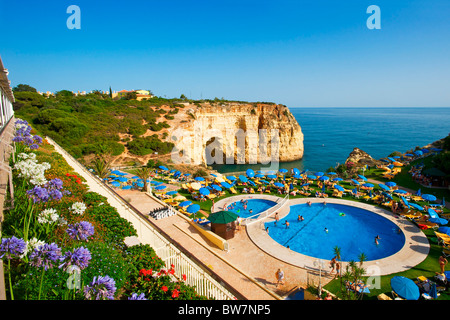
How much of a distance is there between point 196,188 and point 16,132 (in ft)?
44.6

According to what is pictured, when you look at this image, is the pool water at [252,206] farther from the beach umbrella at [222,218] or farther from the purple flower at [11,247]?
the purple flower at [11,247]

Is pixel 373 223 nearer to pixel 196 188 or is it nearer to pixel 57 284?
pixel 196 188

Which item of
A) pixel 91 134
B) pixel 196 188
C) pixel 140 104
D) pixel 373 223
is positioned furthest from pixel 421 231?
pixel 140 104

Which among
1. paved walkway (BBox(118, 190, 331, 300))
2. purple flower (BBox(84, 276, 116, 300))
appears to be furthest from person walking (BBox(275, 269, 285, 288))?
purple flower (BBox(84, 276, 116, 300))

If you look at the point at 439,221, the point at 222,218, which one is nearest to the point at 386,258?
the point at 439,221

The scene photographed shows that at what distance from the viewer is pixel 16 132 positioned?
40.2 feet

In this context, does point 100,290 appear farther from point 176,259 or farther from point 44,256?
point 176,259

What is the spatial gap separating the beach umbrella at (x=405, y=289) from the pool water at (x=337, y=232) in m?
3.83

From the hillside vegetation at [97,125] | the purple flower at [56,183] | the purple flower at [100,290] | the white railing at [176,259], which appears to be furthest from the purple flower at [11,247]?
the hillside vegetation at [97,125]

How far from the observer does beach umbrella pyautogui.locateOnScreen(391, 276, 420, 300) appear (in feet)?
31.2

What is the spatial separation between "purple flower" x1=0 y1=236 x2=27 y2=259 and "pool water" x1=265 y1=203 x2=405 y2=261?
13.9 meters

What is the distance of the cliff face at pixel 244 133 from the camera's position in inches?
2014

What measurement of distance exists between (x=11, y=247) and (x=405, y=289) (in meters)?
12.8

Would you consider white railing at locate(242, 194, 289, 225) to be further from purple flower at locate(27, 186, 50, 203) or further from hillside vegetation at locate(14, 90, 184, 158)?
hillside vegetation at locate(14, 90, 184, 158)
